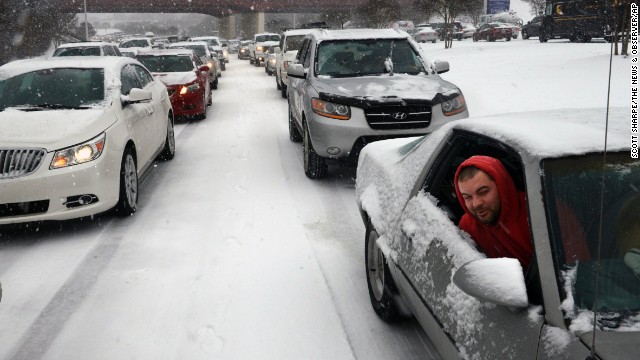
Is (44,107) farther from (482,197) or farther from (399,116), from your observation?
(482,197)

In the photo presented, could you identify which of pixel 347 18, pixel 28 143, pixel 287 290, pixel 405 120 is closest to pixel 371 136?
pixel 405 120

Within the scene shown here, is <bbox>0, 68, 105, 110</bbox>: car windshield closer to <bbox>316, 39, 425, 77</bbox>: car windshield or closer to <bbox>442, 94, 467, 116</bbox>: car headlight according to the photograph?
<bbox>316, 39, 425, 77</bbox>: car windshield

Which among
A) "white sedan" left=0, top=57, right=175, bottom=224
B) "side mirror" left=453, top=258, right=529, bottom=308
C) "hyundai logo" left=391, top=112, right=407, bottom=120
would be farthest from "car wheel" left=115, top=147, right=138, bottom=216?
"side mirror" left=453, top=258, right=529, bottom=308

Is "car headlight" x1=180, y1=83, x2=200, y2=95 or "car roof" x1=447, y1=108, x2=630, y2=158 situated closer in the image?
"car roof" x1=447, y1=108, x2=630, y2=158

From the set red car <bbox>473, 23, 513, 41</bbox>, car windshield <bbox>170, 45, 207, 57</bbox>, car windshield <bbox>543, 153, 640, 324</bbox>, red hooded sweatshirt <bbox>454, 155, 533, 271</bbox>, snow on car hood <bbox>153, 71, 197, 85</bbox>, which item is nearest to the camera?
car windshield <bbox>543, 153, 640, 324</bbox>

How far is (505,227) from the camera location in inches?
105

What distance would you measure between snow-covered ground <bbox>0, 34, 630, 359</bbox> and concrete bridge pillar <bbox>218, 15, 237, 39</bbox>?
84557 millimetres

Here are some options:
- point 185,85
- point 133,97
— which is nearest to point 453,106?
point 133,97

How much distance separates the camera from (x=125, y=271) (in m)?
4.88

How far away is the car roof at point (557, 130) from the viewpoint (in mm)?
2334

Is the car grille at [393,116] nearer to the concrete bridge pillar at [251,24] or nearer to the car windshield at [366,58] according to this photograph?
the car windshield at [366,58]

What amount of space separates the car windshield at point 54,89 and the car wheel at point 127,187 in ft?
2.56

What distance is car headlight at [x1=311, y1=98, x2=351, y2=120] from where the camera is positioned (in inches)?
280

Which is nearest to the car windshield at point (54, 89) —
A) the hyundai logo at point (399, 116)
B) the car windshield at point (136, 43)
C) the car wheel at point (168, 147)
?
the car wheel at point (168, 147)
